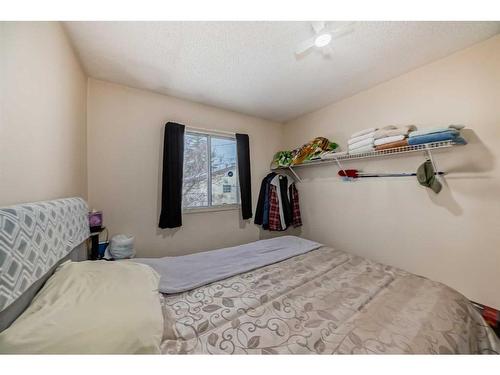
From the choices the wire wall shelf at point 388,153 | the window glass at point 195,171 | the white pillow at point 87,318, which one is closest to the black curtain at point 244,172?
the window glass at point 195,171

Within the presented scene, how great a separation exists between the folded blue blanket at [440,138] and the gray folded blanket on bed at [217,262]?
4.00ft

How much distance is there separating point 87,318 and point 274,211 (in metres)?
2.15

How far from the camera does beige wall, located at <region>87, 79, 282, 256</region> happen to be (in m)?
1.74

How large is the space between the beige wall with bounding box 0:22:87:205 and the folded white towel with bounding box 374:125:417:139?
7.45ft

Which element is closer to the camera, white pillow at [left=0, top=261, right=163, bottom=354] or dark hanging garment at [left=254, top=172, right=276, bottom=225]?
white pillow at [left=0, top=261, right=163, bottom=354]

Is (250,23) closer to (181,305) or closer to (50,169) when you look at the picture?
(50,169)

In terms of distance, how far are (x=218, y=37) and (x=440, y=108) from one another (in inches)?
73.0

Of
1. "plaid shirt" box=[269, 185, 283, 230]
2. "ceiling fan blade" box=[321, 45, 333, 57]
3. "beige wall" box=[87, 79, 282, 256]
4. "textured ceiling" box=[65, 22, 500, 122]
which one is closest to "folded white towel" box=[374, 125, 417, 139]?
"textured ceiling" box=[65, 22, 500, 122]

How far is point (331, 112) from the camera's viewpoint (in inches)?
90.7

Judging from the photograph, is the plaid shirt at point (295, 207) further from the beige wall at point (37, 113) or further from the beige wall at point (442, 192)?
the beige wall at point (37, 113)

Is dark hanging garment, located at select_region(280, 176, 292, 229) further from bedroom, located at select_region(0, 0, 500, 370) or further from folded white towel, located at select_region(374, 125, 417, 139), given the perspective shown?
folded white towel, located at select_region(374, 125, 417, 139)

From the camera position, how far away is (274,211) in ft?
8.38

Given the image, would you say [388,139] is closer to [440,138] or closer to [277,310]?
[440,138]
